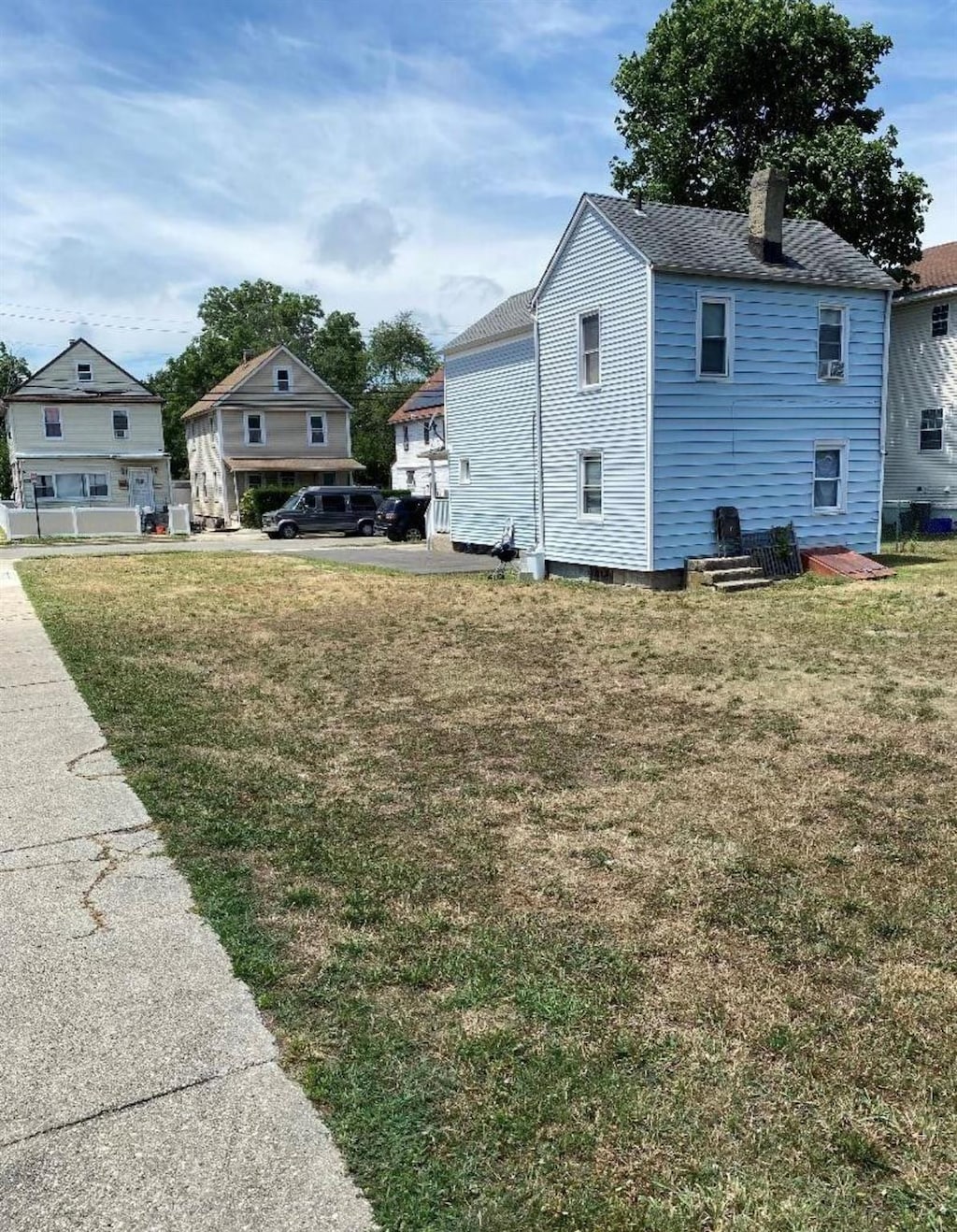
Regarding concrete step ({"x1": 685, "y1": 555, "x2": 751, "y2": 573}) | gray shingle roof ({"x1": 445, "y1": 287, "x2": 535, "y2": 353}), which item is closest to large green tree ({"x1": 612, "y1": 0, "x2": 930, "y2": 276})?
gray shingle roof ({"x1": 445, "y1": 287, "x2": 535, "y2": 353})

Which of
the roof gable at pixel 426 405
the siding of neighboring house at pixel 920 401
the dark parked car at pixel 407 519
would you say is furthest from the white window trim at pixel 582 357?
the roof gable at pixel 426 405

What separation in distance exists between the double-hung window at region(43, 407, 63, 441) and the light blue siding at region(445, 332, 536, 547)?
26.2 meters

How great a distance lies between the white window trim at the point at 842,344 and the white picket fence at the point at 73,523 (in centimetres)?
2628

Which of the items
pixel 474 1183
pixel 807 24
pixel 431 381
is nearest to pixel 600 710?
pixel 474 1183

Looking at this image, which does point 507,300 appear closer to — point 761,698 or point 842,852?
point 761,698

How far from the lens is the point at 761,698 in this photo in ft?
25.5

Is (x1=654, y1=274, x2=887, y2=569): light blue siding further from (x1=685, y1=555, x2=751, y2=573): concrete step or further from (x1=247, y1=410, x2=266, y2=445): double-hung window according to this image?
(x1=247, y1=410, x2=266, y2=445): double-hung window

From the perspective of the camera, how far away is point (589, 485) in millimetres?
17422

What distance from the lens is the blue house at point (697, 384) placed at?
15.5 metres

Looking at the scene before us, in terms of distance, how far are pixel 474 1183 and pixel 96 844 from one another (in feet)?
10.3

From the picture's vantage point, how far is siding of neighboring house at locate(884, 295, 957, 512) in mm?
26312

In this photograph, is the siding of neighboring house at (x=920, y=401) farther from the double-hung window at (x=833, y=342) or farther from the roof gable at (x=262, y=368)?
the roof gable at (x=262, y=368)

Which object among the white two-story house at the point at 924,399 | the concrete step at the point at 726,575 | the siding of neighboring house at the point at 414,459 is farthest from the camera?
the siding of neighboring house at the point at 414,459

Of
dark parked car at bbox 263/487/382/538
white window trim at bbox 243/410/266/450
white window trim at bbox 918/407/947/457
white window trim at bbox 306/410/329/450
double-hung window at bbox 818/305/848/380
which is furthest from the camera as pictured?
white window trim at bbox 306/410/329/450
